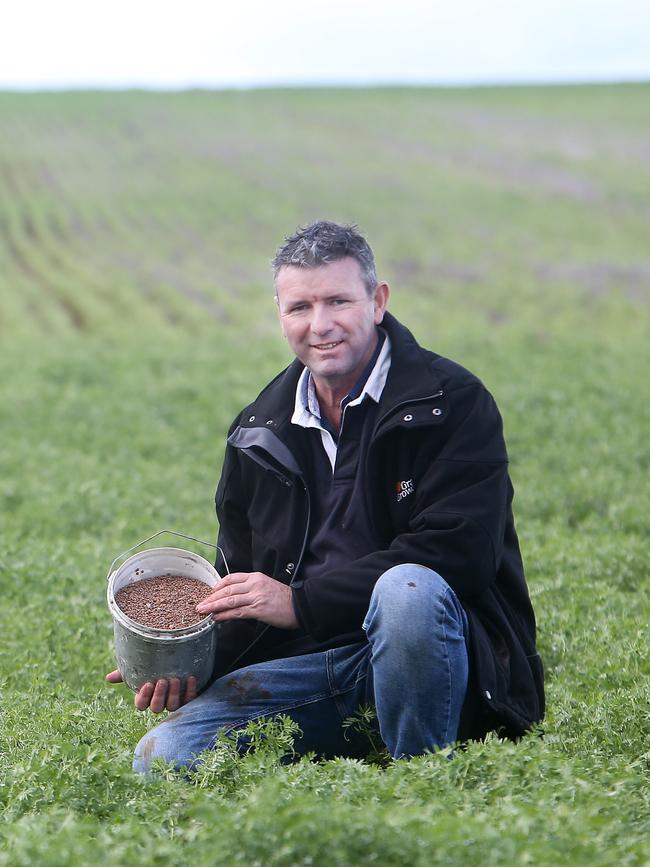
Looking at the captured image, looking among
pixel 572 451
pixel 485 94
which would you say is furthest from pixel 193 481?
pixel 485 94

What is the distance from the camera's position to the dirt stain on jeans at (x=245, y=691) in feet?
15.5

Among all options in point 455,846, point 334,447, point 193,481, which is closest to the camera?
point 455,846

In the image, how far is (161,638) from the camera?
174 inches

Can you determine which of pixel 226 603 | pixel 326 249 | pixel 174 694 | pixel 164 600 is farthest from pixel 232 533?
pixel 326 249

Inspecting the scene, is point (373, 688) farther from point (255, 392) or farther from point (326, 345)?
point (255, 392)

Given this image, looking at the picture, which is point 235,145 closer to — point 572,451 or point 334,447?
point 572,451

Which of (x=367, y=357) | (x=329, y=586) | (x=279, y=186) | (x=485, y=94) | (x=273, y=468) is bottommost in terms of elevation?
(x=329, y=586)

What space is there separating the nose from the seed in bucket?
1.17 meters

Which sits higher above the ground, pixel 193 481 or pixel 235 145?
pixel 235 145

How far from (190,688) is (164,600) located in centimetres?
38

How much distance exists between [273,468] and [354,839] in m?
1.81

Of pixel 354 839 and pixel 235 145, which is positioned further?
pixel 235 145

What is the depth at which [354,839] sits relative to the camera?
341cm

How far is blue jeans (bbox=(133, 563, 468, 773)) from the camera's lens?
4215 millimetres
